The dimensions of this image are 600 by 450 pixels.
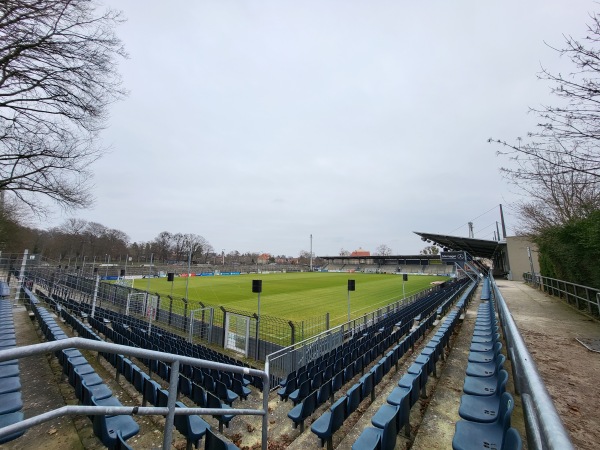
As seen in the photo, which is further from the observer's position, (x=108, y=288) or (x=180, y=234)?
(x=180, y=234)

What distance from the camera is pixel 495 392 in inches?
153

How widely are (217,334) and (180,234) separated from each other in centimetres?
11051

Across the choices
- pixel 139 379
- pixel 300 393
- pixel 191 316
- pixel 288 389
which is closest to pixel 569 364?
pixel 300 393

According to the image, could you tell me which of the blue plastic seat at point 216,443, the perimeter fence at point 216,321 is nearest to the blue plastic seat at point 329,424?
the blue plastic seat at point 216,443

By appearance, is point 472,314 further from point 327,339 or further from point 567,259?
point 327,339

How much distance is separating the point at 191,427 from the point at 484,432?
3.52 metres

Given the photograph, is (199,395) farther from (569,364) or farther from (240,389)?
(569,364)

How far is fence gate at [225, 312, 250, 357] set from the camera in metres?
11.3

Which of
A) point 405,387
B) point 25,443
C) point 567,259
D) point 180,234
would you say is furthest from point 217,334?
point 180,234

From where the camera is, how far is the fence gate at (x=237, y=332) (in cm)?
1129

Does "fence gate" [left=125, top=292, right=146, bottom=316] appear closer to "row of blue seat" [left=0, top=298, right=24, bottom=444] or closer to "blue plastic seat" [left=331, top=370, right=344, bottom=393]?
"row of blue seat" [left=0, top=298, right=24, bottom=444]

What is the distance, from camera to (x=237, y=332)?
39.1 feet

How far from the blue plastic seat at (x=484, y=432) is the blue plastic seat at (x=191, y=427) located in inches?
113

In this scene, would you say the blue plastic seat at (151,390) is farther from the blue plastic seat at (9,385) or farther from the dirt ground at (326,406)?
the blue plastic seat at (9,385)
